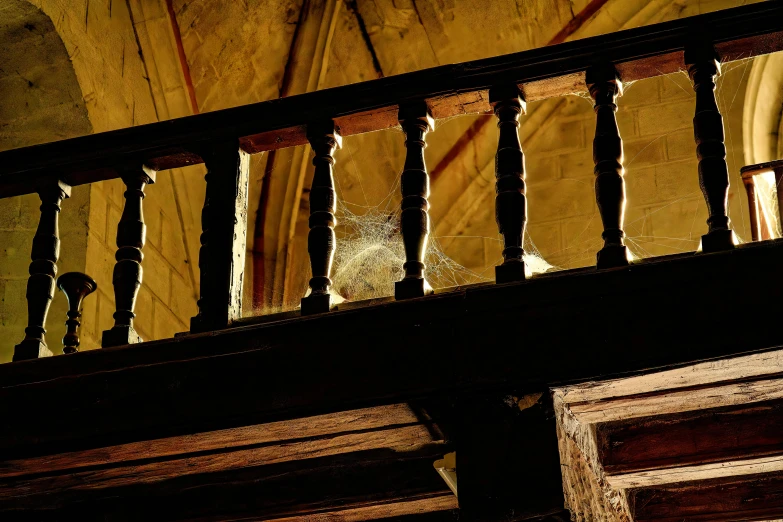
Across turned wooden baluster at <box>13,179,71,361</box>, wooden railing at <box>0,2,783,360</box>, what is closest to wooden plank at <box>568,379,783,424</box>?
wooden railing at <box>0,2,783,360</box>

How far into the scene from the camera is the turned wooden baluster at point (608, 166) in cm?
298

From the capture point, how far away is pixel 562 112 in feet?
27.0

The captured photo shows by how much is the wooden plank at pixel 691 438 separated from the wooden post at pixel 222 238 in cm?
135

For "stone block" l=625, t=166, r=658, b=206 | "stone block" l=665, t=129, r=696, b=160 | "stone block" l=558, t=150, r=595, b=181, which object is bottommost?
"stone block" l=625, t=166, r=658, b=206

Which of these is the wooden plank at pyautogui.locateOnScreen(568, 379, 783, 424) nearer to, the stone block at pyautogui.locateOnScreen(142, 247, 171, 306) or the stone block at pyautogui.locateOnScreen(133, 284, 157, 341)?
the stone block at pyautogui.locateOnScreen(133, 284, 157, 341)

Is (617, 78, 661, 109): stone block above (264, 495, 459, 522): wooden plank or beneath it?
above

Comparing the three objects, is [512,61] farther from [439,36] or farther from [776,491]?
[439,36]

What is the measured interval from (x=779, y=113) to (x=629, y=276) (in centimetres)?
540

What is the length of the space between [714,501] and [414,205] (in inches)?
62.6

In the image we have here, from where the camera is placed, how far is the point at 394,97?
344cm

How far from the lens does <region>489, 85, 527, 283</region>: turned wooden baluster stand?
3.06 m

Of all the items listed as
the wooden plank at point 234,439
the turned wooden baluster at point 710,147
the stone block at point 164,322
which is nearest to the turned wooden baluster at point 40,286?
the wooden plank at point 234,439

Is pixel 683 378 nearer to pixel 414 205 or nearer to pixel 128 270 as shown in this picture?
pixel 414 205

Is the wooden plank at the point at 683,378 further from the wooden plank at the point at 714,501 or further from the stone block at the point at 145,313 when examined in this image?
the stone block at the point at 145,313
